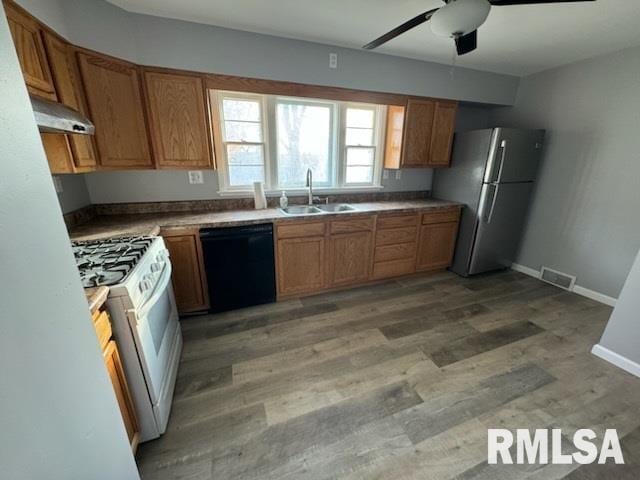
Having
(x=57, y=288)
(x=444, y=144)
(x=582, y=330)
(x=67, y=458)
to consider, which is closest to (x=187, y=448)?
(x=67, y=458)

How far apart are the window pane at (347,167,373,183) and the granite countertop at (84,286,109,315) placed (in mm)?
2739

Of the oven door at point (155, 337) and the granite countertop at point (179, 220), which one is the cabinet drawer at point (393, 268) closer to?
the granite countertop at point (179, 220)

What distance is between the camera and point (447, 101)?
3.09 metres

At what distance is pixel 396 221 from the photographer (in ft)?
9.78

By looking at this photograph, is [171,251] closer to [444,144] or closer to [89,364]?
[89,364]

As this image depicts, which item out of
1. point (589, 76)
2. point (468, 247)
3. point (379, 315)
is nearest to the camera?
point (379, 315)

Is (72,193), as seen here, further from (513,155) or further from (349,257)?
(513,155)

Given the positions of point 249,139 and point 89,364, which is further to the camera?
point 249,139

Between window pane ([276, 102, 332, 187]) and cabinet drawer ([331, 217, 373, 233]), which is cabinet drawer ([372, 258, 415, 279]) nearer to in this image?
cabinet drawer ([331, 217, 373, 233])

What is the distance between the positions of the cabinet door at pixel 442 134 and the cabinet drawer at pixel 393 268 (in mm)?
1270

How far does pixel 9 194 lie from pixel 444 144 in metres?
3.62

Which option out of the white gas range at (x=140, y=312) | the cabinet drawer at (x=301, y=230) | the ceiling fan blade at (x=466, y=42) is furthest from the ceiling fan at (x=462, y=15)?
the white gas range at (x=140, y=312)

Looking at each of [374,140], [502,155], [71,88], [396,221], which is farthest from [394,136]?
[71,88]

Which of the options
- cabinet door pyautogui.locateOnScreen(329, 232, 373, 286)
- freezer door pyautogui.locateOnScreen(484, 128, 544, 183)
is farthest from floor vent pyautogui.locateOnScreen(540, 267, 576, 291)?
cabinet door pyautogui.locateOnScreen(329, 232, 373, 286)
